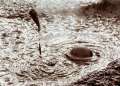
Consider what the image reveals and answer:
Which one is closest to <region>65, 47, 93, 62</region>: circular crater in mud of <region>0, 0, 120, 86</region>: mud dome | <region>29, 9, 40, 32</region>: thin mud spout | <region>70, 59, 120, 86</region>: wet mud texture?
<region>0, 0, 120, 86</region>: mud dome

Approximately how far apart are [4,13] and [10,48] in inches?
35.4

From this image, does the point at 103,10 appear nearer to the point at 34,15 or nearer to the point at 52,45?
the point at 34,15

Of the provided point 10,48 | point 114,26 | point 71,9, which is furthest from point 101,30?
point 10,48

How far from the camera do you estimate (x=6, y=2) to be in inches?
165

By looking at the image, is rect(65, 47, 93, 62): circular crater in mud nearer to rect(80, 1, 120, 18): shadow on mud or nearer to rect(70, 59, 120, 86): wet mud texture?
rect(70, 59, 120, 86): wet mud texture

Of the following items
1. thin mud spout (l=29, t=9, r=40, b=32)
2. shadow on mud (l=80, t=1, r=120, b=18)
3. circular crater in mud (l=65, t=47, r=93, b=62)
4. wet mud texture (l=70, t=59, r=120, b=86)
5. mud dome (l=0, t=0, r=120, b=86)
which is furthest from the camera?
shadow on mud (l=80, t=1, r=120, b=18)

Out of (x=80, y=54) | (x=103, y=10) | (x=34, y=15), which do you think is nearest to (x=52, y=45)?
(x=80, y=54)

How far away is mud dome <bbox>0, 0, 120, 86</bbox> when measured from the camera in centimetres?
267

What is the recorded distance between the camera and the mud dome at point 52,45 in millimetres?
2668

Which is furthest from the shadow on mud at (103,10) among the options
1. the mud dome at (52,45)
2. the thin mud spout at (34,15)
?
the thin mud spout at (34,15)

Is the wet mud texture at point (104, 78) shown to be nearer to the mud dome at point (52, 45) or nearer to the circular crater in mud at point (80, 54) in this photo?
the mud dome at point (52, 45)

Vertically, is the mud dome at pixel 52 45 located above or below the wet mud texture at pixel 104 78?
above

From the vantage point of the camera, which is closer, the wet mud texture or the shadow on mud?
the wet mud texture

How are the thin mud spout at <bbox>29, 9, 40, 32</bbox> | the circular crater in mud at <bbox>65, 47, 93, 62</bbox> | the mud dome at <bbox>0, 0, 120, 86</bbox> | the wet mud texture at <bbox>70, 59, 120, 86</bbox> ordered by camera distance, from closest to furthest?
the wet mud texture at <bbox>70, 59, 120, 86</bbox>, the mud dome at <bbox>0, 0, 120, 86</bbox>, the circular crater in mud at <bbox>65, 47, 93, 62</bbox>, the thin mud spout at <bbox>29, 9, 40, 32</bbox>
